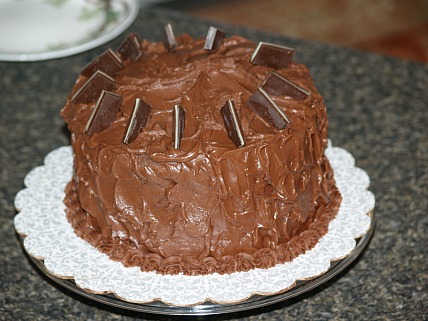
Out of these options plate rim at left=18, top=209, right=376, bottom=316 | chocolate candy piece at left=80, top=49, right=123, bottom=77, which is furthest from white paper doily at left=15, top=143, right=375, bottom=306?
Result: chocolate candy piece at left=80, top=49, right=123, bottom=77

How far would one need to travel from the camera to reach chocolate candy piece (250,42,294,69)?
2344 millimetres

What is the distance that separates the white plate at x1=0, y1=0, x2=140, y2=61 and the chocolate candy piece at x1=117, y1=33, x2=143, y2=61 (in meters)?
0.38

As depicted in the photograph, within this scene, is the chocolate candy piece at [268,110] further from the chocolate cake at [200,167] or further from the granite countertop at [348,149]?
the granite countertop at [348,149]

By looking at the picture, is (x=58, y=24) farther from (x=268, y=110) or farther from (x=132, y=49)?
(x=268, y=110)

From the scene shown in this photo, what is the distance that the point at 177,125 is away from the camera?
6.70ft

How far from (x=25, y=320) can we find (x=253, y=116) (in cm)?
86

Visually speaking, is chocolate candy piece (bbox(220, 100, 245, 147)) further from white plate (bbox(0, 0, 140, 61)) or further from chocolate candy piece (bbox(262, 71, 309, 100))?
white plate (bbox(0, 0, 140, 61))

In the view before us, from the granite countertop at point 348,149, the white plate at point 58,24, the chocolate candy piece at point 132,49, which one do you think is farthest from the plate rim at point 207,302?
the white plate at point 58,24

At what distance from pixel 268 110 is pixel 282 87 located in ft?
0.45

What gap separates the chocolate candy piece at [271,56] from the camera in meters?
2.34

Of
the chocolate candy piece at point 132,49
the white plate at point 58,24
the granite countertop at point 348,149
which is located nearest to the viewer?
the granite countertop at point 348,149

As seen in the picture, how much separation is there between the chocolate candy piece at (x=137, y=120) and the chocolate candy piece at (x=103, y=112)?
8cm

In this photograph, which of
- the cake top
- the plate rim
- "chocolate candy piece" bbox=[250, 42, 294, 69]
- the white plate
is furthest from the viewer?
the white plate

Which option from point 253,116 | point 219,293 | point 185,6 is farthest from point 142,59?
point 185,6
